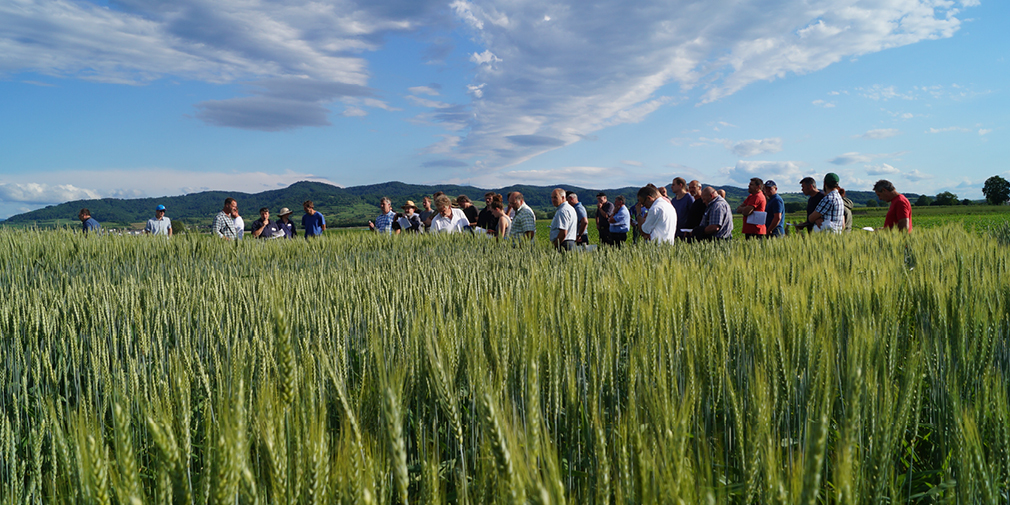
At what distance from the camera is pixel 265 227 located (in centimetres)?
1171

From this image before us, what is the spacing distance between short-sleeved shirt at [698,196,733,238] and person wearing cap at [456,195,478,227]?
5.74m

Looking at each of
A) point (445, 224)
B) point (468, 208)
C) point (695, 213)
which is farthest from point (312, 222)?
point (695, 213)

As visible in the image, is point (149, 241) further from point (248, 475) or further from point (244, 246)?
point (248, 475)

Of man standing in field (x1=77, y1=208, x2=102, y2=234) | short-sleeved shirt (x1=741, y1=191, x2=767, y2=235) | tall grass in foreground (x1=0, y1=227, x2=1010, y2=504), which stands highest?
man standing in field (x1=77, y1=208, x2=102, y2=234)

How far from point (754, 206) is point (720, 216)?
919 millimetres

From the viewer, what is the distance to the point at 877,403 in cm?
130

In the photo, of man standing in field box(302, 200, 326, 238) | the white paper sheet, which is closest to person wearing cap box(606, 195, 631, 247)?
the white paper sheet

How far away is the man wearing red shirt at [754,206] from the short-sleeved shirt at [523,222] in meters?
3.49

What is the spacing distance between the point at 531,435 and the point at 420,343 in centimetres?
92

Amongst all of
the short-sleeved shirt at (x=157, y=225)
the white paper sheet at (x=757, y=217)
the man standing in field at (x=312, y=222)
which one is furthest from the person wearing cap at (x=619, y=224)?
the short-sleeved shirt at (x=157, y=225)

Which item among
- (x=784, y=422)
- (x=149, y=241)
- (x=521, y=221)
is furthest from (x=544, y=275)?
(x=149, y=241)

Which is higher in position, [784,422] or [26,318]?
[26,318]

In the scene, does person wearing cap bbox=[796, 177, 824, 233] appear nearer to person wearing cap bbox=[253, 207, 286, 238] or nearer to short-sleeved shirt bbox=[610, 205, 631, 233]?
short-sleeved shirt bbox=[610, 205, 631, 233]

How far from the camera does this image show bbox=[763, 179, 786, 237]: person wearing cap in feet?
30.8
